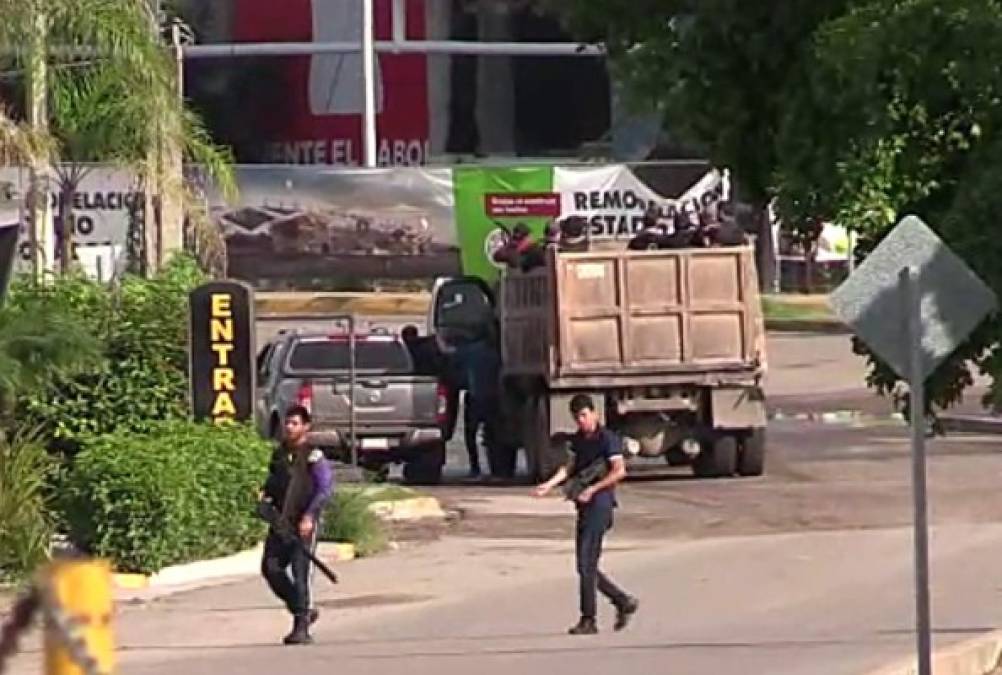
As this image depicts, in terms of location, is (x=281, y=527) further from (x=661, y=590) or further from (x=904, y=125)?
(x=904, y=125)

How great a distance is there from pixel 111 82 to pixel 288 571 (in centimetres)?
795

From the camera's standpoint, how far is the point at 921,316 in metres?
12.9

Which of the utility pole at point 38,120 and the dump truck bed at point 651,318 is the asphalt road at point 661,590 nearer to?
the dump truck bed at point 651,318

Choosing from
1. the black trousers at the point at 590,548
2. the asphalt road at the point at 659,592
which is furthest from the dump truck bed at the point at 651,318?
the black trousers at the point at 590,548

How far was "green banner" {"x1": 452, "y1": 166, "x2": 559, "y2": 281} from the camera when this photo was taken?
55625 mm

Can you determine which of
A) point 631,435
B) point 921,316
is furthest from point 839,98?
point 631,435

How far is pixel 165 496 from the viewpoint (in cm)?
1991

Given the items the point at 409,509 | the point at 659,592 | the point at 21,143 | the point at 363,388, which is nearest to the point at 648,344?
the point at 363,388

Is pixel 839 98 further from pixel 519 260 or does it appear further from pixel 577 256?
pixel 519 260

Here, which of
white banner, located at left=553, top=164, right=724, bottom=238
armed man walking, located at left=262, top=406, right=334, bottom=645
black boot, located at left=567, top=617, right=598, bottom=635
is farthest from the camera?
white banner, located at left=553, top=164, right=724, bottom=238

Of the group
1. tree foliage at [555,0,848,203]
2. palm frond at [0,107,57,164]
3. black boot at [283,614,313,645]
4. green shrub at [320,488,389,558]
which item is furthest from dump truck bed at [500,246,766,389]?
tree foliage at [555,0,848,203]

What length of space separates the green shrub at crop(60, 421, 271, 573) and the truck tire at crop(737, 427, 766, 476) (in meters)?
8.12

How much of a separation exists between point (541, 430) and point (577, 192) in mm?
29500

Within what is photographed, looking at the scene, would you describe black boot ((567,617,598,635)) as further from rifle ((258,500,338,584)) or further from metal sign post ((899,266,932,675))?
metal sign post ((899,266,932,675))
